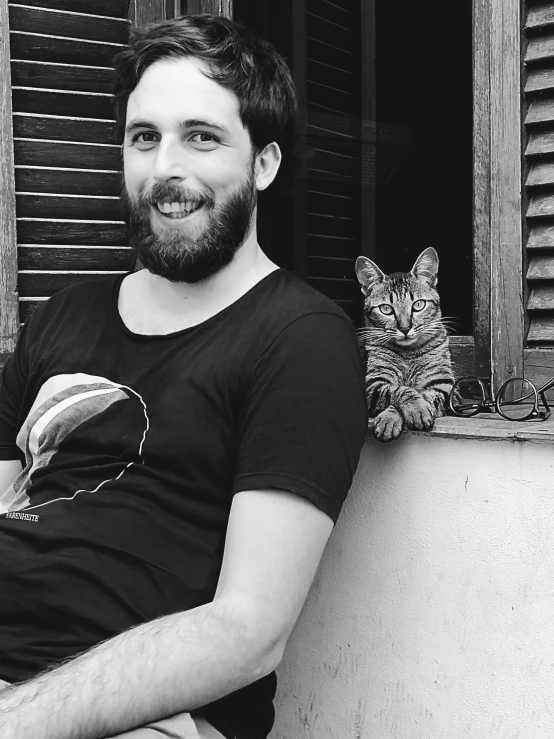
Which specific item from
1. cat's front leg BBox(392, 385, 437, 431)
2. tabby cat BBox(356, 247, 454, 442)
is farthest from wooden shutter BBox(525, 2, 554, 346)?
cat's front leg BBox(392, 385, 437, 431)

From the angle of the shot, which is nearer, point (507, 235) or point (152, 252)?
point (152, 252)

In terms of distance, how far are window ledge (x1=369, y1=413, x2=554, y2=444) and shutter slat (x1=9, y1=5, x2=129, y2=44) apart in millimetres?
1302

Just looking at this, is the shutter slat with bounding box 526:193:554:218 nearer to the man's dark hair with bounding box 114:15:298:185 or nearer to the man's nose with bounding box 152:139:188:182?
the man's dark hair with bounding box 114:15:298:185

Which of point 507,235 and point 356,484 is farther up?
point 507,235

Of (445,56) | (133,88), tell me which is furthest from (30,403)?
(445,56)

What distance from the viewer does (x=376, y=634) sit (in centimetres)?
163

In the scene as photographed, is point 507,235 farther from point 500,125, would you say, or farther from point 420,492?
point 420,492

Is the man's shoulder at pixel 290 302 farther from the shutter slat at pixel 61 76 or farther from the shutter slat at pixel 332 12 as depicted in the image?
the shutter slat at pixel 332 12

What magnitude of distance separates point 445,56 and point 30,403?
1584 mm

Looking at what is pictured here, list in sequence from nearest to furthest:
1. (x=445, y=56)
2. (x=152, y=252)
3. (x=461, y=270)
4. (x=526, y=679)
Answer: (x=526, y=679)
(x=152, y=252)
(x=461, y=270)
(x=445, y=56)

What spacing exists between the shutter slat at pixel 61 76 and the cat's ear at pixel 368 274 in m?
0.80

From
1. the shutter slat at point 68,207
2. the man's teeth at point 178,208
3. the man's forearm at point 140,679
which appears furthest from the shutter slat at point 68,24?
the man's forearm at point 140,679

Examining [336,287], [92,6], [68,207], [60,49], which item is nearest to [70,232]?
[68,207]

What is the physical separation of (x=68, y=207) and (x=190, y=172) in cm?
84
